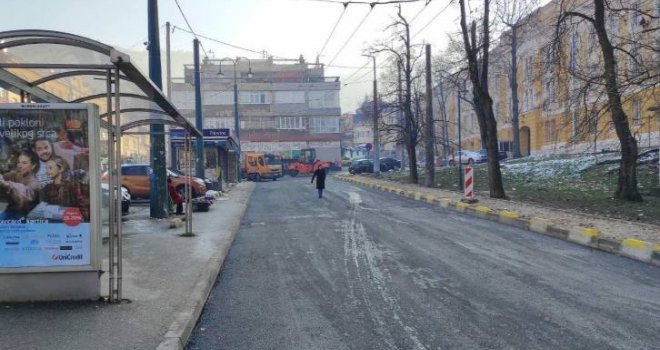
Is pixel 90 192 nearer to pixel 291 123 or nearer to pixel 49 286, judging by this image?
pixel 49 286

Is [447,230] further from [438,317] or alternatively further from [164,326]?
[164,326]

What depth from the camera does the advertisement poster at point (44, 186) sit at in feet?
18.5

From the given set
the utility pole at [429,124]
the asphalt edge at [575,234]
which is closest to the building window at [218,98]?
the utility pole at [429,124]

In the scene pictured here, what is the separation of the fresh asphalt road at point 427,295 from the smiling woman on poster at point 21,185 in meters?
2.18

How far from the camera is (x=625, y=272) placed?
808cm

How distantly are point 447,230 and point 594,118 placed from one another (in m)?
5.69

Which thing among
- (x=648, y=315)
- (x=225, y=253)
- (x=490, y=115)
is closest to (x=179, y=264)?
(x=225, y=253)

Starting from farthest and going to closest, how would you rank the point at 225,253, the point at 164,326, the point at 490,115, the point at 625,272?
the point at 490,115
the point at 225,253
the point at 625,272
the point at 164,326

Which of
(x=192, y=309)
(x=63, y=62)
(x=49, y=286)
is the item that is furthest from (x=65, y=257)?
(x=63, y=62)

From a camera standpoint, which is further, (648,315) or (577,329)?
(648,315)

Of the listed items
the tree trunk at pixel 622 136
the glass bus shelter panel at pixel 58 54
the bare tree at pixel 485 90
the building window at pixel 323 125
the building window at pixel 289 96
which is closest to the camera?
the glass bus shelter panel at pixel 58 54

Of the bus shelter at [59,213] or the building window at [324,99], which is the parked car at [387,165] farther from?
the bus shelter at [59,213]

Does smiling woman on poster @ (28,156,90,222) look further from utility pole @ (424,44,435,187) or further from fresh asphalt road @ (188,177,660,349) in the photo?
utility pole @ (424,44,435,187)

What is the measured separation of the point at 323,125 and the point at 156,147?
64.5 meters
